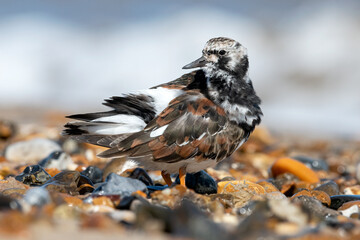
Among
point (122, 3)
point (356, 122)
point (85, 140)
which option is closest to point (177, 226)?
point (85, 140)

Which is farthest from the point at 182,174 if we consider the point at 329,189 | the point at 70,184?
the point at 329,189

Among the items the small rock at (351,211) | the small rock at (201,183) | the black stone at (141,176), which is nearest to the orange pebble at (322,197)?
the small rock at (351,211)

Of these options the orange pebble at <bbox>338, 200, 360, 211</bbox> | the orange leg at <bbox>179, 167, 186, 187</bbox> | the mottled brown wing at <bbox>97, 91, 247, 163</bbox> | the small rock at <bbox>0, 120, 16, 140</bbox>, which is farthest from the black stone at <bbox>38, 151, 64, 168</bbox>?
the orange pebble at <bbox>338, 200, 360, 211</bbox>

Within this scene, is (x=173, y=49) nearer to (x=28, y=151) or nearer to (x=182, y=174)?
(x=28, y=151)

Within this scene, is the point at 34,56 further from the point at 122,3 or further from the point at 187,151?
the point at 187,151

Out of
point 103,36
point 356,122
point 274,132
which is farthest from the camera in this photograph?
point 103,36
